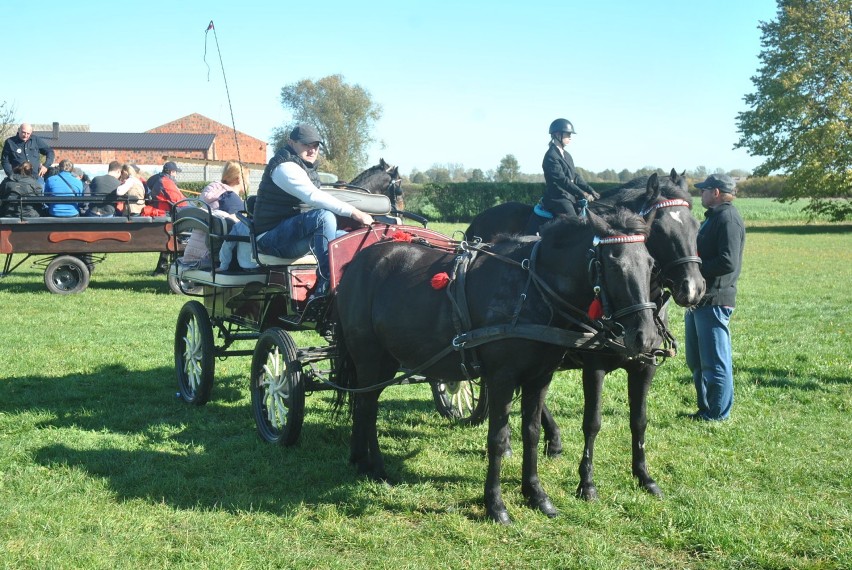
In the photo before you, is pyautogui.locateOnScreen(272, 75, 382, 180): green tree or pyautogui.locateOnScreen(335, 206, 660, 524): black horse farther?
pyautogui.locateOnScreen(272, 75, 382, 180): green tree

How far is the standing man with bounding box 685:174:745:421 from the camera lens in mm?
6270

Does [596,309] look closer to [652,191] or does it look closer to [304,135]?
[652,191]

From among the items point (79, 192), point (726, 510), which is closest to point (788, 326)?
point (726, 510)

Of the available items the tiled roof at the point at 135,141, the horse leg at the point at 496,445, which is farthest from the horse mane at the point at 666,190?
the tiled roof at the point at 135,141

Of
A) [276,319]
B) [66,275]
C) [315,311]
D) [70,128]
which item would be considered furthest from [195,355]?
[70,128]

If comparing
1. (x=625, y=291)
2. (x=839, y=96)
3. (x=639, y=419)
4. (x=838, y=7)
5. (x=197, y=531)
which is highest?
(x=838, y=7)

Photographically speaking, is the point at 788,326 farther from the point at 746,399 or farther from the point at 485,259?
the point at 485,259

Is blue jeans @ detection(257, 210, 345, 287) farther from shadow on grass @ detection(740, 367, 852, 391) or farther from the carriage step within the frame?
shadow on grass @ detection(740, 367, 852, 391)

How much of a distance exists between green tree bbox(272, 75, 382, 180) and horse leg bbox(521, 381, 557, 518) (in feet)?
216

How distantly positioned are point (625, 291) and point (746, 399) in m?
4.12

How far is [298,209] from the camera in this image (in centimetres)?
649

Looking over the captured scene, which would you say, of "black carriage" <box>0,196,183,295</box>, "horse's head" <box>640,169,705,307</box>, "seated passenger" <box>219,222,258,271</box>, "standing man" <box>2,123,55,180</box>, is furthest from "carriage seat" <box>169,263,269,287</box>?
"standing man" <box>2,123,55,180</box>

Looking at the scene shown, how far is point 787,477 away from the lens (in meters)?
5.38

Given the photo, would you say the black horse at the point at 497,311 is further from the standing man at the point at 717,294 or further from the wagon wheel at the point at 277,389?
the standing man at the point at 717,294
